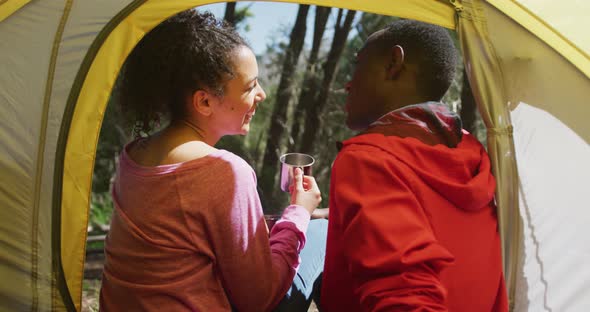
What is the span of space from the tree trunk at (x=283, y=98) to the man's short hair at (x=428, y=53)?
3.36 metres

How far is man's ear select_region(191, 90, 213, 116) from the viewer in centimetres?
193

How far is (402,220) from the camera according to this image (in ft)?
5.23

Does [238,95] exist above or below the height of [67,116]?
above

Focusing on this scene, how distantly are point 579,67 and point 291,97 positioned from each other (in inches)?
161

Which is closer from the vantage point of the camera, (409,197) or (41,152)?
(409,197)

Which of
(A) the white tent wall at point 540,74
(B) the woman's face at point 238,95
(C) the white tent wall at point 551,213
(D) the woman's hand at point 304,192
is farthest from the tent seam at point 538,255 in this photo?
(B) the woman's face at point 238,95

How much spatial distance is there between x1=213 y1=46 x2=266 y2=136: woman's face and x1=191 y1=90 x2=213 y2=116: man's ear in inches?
1.3

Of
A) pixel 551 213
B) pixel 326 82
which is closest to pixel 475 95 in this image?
pixel 551 213

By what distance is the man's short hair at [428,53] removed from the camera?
1.97m

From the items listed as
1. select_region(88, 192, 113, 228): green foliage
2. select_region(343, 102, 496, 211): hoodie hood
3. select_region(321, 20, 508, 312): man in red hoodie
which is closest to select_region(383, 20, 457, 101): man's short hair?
select_region(321, 20, 508, 312): man in red hoodie

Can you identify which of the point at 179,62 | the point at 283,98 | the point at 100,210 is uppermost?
the point at 179,62

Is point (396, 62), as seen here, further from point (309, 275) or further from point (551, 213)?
point (309, 275)

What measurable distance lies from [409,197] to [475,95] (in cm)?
52

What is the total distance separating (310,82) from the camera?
18.3ft
